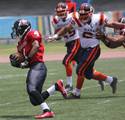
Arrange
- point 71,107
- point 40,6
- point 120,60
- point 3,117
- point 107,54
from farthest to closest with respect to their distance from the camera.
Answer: point 40,6
point 107,54
point 120,60
point 71,107
point 3,117

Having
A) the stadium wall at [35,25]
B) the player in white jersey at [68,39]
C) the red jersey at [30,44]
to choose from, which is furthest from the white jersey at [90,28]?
the stadium wall at [35,25]

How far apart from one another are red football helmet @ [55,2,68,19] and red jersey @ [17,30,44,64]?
2710mm

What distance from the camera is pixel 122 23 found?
11688 mm

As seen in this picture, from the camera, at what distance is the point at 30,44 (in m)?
9.76

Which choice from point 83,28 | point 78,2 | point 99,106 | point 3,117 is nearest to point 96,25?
point 83,28

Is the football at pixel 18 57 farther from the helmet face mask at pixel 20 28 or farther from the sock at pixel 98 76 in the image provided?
the sock at pixel 98 76

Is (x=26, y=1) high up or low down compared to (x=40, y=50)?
down

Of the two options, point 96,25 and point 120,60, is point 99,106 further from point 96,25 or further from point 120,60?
point 120,60

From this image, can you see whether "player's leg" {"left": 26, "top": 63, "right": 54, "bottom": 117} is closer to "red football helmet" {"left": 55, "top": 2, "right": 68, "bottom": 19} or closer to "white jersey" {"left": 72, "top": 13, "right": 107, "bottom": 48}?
"white jersey" {"left": 72, "top": 13, "right": 107, "bottom": 48}

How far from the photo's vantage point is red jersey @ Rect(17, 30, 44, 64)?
9663 millimetres

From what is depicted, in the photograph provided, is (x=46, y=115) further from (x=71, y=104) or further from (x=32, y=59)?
(x=71, y=104)

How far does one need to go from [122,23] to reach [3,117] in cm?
318

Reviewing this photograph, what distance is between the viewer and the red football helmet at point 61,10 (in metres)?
12.4

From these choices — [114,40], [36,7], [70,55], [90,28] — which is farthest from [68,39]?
[36,7]
